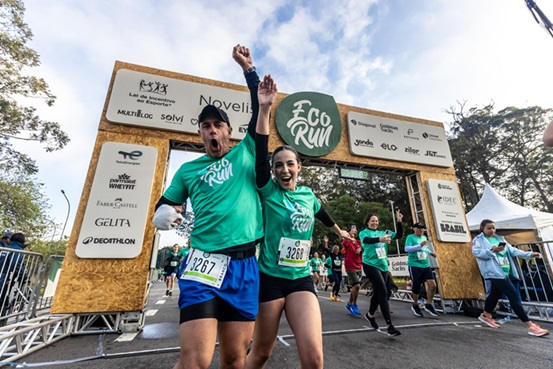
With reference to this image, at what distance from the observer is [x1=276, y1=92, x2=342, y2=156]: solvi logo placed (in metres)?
6.89

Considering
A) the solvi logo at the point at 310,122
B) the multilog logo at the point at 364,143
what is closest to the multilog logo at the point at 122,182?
the solvi logo at the point at 310,122

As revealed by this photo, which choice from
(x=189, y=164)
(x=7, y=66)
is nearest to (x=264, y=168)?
(x=189, y=164)

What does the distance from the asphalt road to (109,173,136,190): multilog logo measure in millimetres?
2619

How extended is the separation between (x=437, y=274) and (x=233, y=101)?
23.0ft

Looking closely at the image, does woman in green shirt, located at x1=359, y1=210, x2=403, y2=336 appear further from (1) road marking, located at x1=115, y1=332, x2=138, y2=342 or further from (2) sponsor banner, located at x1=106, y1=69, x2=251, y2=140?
(1) road marking, located at x1=115, y1=332, x2=138, y2=342

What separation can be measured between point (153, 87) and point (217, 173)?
533cm

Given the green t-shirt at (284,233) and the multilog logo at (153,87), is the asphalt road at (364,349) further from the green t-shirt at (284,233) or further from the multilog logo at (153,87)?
the multilog logo at (153,87)

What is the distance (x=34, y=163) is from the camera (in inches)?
639

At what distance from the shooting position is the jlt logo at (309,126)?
695 centimetres

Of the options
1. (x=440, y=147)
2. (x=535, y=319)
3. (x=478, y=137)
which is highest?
(x=478, y=137)

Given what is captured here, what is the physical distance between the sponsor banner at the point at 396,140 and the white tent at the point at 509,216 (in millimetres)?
2888

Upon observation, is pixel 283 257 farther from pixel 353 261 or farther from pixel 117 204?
pixel 353 261

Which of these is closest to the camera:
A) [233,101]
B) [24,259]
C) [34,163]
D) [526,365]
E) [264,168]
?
[264,168]

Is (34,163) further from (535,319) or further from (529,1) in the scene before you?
(535,319)
